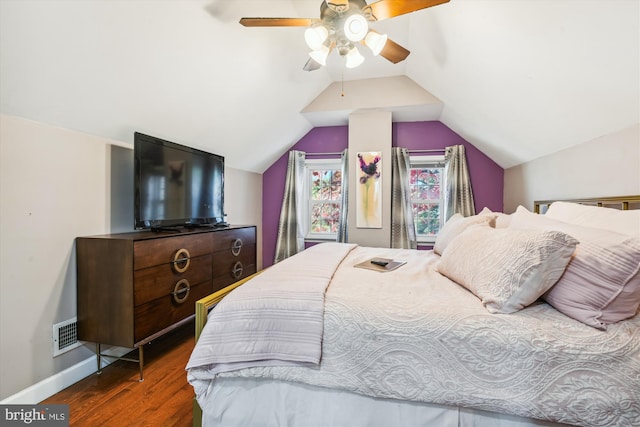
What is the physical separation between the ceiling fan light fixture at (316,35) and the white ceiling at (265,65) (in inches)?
22.2

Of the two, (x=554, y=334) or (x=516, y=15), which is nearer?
(x=554, y=334)

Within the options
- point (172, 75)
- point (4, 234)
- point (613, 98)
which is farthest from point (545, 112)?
point (4, 234)

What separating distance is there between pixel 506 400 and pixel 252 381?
3.12ft

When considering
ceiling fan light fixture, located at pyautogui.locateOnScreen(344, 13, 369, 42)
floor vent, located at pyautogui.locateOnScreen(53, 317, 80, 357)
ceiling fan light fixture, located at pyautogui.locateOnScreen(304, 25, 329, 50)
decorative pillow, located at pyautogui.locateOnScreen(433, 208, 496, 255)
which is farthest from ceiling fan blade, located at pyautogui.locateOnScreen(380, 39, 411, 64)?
floor vent, located at pyautogui.locateOnScreen(53, 317, 80, 357)

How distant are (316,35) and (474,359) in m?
1.89

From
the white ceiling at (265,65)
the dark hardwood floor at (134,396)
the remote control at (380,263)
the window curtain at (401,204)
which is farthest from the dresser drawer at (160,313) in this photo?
the window curtain at (401,204)

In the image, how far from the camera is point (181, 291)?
78.4 inches

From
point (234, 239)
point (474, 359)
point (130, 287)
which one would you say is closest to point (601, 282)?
point (474, 359)

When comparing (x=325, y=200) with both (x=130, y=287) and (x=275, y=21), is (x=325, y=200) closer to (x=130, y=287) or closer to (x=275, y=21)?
(x=275, y=21)

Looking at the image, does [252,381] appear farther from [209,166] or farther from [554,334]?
[209,166]

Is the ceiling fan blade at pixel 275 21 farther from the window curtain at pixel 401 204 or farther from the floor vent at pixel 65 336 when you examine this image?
the window curtain at pixel 401 204

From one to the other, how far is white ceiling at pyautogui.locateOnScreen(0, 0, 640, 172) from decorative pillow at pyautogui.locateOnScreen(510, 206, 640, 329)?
3.26 feet

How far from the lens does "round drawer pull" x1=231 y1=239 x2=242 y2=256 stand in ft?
8.70

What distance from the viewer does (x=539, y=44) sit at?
1615mm
